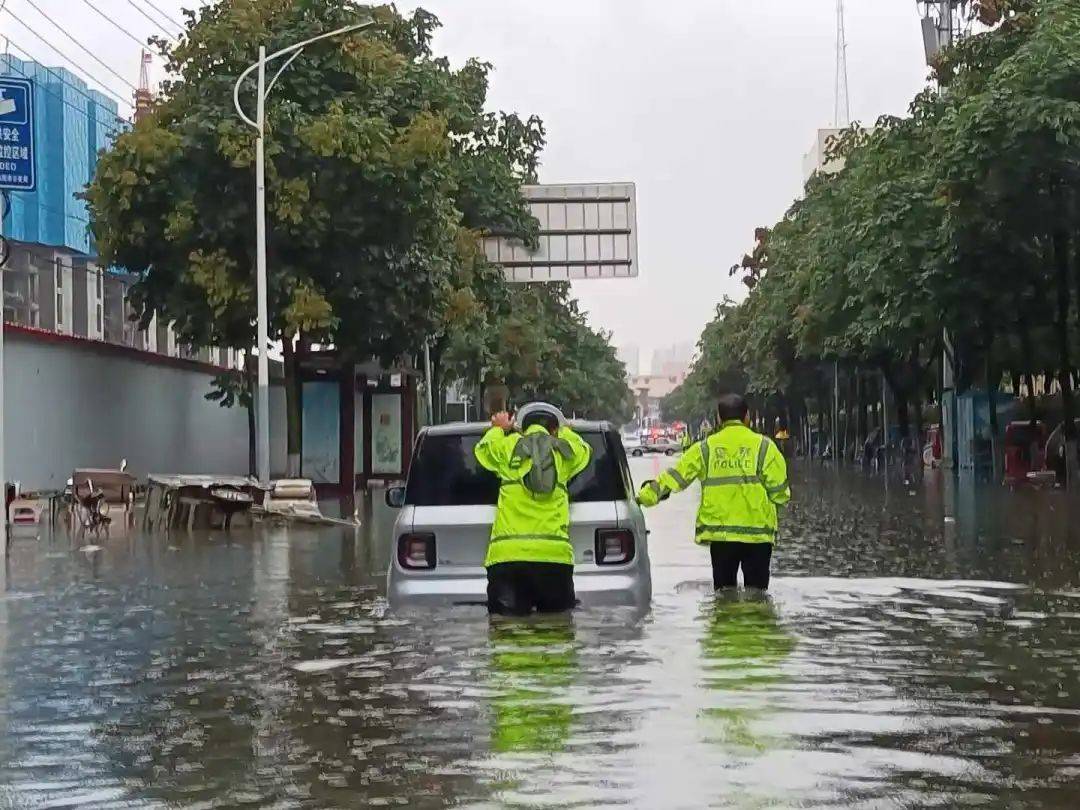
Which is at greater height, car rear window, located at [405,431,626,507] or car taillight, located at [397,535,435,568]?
car rear window, located at [405,431,626,507]

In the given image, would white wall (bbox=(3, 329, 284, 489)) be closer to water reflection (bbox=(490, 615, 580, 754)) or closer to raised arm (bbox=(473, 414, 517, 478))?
raised arm (bbox=(473, 414, 517, 478))

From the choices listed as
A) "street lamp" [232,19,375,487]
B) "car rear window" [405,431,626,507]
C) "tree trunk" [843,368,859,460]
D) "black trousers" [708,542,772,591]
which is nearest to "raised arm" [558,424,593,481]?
"car rear window" [405,431,626,507]

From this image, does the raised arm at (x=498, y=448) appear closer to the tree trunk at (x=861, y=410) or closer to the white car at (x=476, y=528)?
the white car at (x=476, y=528)

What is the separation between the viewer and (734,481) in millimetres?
12898

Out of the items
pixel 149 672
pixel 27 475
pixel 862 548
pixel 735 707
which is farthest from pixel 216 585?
pixel 27 475

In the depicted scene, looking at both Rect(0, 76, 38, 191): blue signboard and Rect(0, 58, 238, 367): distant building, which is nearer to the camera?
Rect(0, 76, 38, 191): blue signboard

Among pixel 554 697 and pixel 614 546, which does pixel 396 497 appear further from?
pixel 554 697

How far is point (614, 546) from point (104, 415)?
28.4m

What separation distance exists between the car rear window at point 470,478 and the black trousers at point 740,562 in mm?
1247

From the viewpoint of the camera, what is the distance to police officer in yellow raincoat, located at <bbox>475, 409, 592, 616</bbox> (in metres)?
11.4

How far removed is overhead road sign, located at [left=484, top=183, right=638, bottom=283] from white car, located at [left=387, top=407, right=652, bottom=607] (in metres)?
39.0

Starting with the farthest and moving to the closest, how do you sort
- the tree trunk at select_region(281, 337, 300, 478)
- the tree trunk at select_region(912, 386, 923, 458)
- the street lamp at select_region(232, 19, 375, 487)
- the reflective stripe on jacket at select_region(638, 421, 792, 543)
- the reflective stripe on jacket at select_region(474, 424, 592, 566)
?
the tree trunk at select_region(912, 386, 923, 458) < the tree trunk at select_region(281, 337, 300, 478) < the street lamp at select_region(232, 19, 375, 487) < the reflective stripe on jacket at select_region(638, 421, 792, 543) < the reflective stripe on jacket at select_region(474, 424, 592, 566)

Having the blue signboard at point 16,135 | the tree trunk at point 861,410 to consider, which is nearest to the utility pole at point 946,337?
the tree trunk at point 861,410

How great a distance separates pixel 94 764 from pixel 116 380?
32.7m
